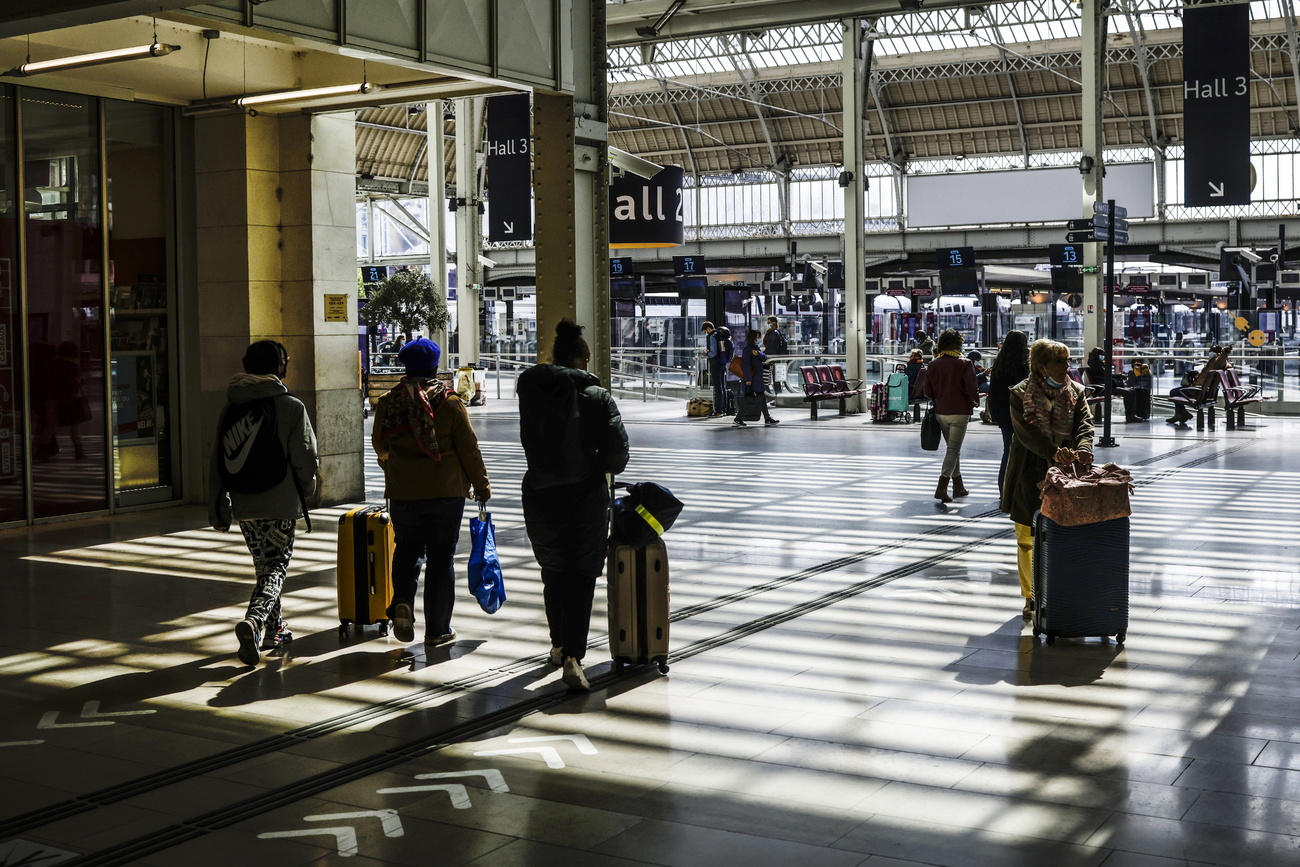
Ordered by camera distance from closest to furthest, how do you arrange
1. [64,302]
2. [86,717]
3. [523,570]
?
[86,717] → [523,570] → [64,302]

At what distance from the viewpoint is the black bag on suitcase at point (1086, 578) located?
6719 millimetres

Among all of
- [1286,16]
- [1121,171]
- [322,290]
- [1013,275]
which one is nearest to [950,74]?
[1013,275]

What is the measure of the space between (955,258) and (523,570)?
31799 millimetres

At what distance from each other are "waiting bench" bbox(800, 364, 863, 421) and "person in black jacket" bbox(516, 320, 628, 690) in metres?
18.1

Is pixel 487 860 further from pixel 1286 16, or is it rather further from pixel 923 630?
pixel 1286 16

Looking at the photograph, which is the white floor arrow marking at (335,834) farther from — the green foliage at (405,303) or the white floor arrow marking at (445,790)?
the green foliage at (405,303)

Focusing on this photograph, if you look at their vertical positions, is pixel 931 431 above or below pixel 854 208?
below

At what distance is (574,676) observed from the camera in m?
5.95

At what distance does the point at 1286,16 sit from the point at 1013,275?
11469 millimetres

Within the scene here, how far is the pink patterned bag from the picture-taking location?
6.63 meters

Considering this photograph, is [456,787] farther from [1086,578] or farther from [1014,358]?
[1014,358]

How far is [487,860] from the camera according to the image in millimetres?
4043

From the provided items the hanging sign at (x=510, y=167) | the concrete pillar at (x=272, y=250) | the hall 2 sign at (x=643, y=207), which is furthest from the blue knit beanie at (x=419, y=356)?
the hanging sign at (x=510, y=167)

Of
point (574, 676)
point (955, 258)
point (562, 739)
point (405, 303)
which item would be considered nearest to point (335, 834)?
point (562, 739)
